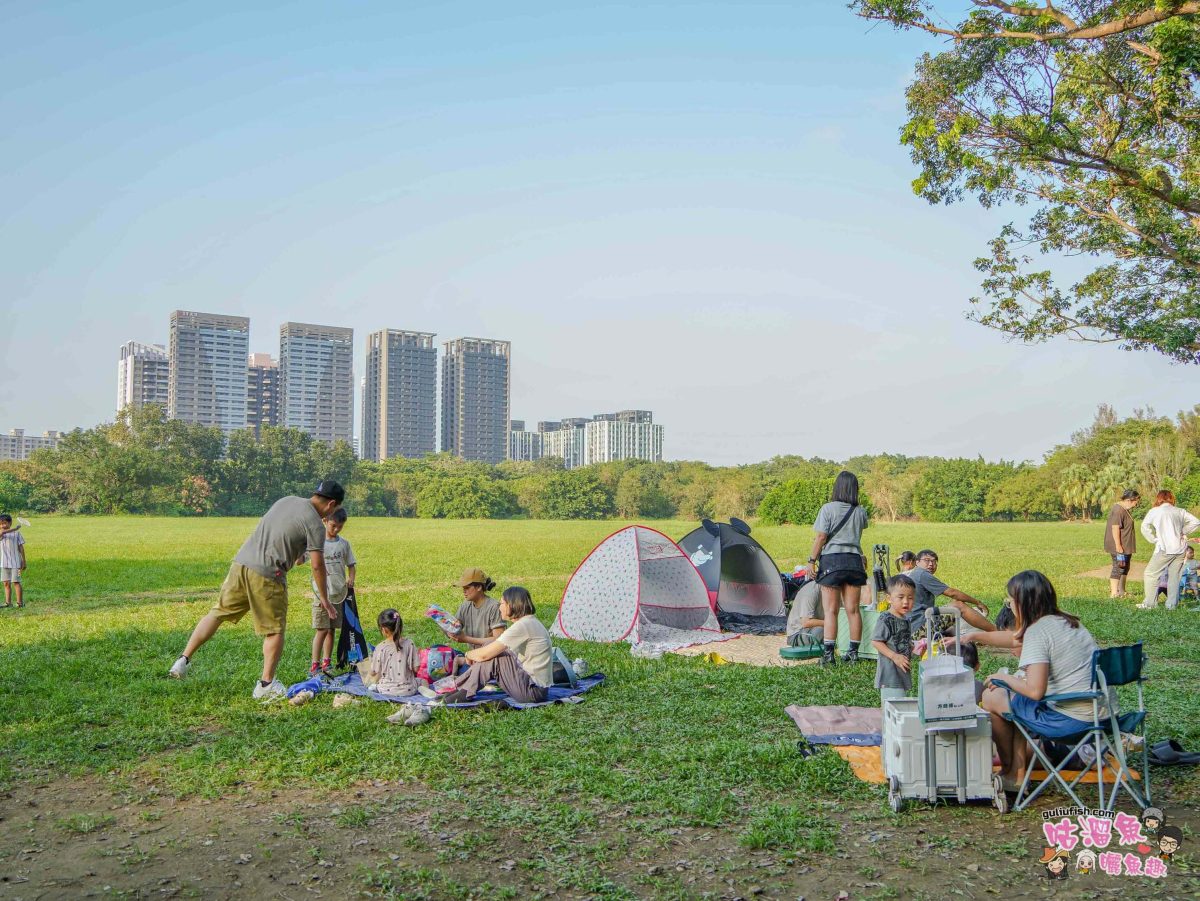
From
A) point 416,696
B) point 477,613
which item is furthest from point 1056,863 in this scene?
point 477,613

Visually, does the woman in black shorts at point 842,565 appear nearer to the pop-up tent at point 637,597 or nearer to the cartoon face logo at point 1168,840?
A: the pop-up tent at point 637,597

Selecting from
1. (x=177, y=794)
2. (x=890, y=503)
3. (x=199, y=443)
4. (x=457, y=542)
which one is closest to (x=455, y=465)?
(x=199, y=443)

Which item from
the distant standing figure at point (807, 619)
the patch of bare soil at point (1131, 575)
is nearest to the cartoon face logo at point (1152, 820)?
the distant standing figure at point (807, 619)

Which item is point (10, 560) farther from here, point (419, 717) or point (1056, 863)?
point (1056, 863)

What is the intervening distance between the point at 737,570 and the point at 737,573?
39mm

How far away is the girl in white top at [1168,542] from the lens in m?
11.7

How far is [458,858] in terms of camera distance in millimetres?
3982

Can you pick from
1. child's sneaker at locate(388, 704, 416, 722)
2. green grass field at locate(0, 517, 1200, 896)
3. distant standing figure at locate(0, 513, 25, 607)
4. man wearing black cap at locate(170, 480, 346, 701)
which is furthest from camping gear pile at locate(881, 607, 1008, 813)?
distant standing figure at locate(0, 513, 25, 607)

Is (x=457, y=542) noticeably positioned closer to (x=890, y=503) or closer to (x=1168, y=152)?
(x=1168, y=152)

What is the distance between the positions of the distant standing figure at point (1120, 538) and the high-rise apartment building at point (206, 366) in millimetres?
95451

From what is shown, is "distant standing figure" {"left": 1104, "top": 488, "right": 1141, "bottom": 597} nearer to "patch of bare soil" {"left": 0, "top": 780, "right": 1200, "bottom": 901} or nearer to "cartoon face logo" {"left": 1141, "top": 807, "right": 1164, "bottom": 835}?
"cartoon face logo" {"left": 1141, "top": 807, "right": 1164, "bottom": 835}

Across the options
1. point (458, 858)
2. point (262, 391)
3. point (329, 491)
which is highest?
point (262, 391)

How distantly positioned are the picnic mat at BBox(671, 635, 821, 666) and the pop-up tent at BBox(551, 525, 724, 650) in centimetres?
36

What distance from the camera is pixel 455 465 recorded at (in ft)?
253
